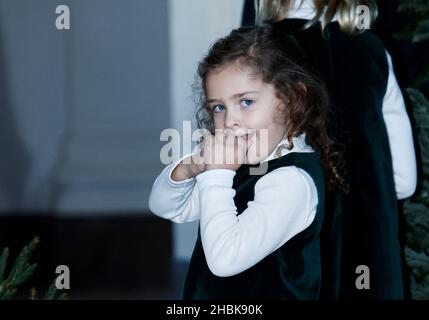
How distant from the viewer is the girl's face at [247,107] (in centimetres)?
106

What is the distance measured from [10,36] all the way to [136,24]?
68 cm

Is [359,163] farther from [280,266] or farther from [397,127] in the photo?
[280,266]

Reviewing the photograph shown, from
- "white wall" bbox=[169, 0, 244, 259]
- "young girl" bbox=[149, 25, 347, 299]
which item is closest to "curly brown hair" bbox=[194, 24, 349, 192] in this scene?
"young girl" bbox=[149, 25, 347, 299]

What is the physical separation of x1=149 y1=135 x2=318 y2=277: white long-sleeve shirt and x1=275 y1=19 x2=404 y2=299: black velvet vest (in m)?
0.13

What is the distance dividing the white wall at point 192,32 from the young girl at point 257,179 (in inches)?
9.2

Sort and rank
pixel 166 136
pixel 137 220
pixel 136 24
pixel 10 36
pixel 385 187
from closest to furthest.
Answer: pixel 385 187
pixel 166 136
pixel 136 24
pixel 10 36
pixel 137 220

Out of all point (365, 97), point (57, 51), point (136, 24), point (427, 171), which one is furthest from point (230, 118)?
point (57, 51)

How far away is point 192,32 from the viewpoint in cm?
151

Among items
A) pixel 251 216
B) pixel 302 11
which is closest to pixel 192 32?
pixel 302 11

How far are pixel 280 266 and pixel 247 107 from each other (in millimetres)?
247

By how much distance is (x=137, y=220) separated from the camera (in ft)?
9.52

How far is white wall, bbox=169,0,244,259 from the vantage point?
1.37 metres

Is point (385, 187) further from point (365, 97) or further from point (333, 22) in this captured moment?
point (333, 22)

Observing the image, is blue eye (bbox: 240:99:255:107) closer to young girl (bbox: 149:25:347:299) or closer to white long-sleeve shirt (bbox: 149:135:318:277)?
young girl (bbox: 149:25:347:299)
